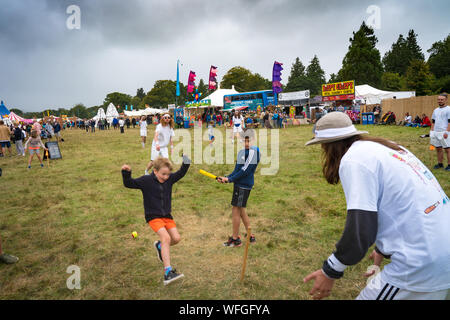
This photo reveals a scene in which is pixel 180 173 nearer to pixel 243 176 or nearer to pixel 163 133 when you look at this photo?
pixel 243 176

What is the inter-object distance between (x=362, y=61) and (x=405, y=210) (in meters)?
65.9

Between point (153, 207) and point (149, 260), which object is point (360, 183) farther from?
point (149, 260)

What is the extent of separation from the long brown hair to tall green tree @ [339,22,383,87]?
64.4 m

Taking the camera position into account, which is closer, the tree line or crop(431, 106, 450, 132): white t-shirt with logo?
crop(431, 106, 450, 132): white t-shirt with logo

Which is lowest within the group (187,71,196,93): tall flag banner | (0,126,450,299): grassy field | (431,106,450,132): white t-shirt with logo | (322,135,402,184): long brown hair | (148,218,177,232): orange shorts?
(0,126,450,299): grassy field

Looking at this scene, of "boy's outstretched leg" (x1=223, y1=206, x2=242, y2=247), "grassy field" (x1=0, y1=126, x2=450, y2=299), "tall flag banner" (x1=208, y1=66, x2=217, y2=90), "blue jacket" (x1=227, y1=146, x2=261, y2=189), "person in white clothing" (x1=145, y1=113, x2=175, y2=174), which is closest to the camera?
"grassy field" (x1=0, y1=126, x2=450, y2=299)

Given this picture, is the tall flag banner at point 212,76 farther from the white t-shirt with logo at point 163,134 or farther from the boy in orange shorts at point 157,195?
the boy in orange shorts at point 157,195

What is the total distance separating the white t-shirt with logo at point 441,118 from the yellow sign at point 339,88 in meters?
22.6

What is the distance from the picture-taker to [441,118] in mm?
7781

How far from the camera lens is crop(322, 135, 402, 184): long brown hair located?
5.68 ft

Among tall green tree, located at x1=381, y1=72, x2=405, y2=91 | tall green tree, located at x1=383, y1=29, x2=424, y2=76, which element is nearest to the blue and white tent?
tall green tree, located at x1=381, y1=72, x2=405, y2=91

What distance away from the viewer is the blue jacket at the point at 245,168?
168 inches

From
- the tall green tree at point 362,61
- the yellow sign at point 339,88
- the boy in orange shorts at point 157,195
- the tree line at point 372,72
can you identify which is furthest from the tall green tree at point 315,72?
the boy in orange shorts at point 157,195

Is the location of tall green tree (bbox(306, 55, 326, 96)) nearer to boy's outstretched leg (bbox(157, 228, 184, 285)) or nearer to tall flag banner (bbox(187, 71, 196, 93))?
tall flag banner (bbox(187, 71, 196, 93))
